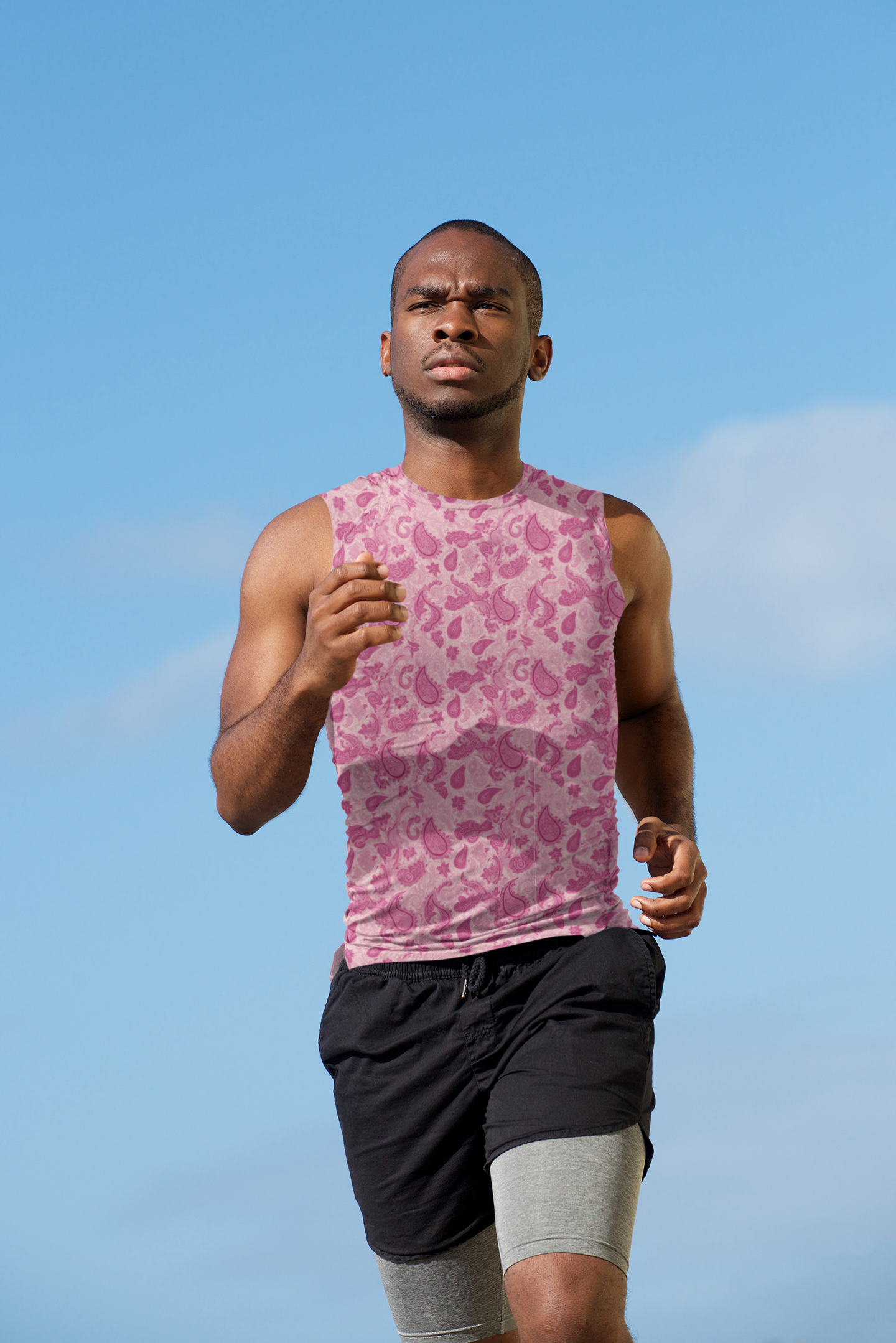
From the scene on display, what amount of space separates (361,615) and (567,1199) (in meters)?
1.34

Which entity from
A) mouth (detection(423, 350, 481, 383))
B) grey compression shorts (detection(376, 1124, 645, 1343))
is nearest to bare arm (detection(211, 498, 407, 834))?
mouth (detection(423, 350, 481, 383))

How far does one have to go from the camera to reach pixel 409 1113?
12.7ft

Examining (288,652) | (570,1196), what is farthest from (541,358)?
(570,1196)

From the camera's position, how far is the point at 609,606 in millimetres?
4148

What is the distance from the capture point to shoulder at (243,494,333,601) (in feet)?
13.7

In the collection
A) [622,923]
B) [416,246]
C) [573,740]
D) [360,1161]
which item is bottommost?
[360,1161]

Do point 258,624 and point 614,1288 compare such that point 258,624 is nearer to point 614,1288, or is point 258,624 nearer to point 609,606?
point 609,606

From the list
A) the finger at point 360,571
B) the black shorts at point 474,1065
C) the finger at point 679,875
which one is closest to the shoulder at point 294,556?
the finger at point 360,571

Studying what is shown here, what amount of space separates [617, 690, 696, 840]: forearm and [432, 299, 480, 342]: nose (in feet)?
3.95

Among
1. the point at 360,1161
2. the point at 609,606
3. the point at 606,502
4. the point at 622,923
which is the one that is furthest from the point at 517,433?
the point at 360,1161

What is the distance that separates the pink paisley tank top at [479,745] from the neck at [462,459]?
0.33 feet

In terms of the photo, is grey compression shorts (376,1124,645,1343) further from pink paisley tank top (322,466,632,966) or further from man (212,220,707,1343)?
pink paisley tank top (322,466,632,966)

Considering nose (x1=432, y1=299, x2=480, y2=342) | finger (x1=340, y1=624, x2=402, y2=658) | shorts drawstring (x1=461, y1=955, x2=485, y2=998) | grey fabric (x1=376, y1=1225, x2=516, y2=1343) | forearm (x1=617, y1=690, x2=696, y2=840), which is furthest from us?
forearm (x1=617, y1=690, x2=696, y2=840)

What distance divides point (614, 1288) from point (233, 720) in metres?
1.65
